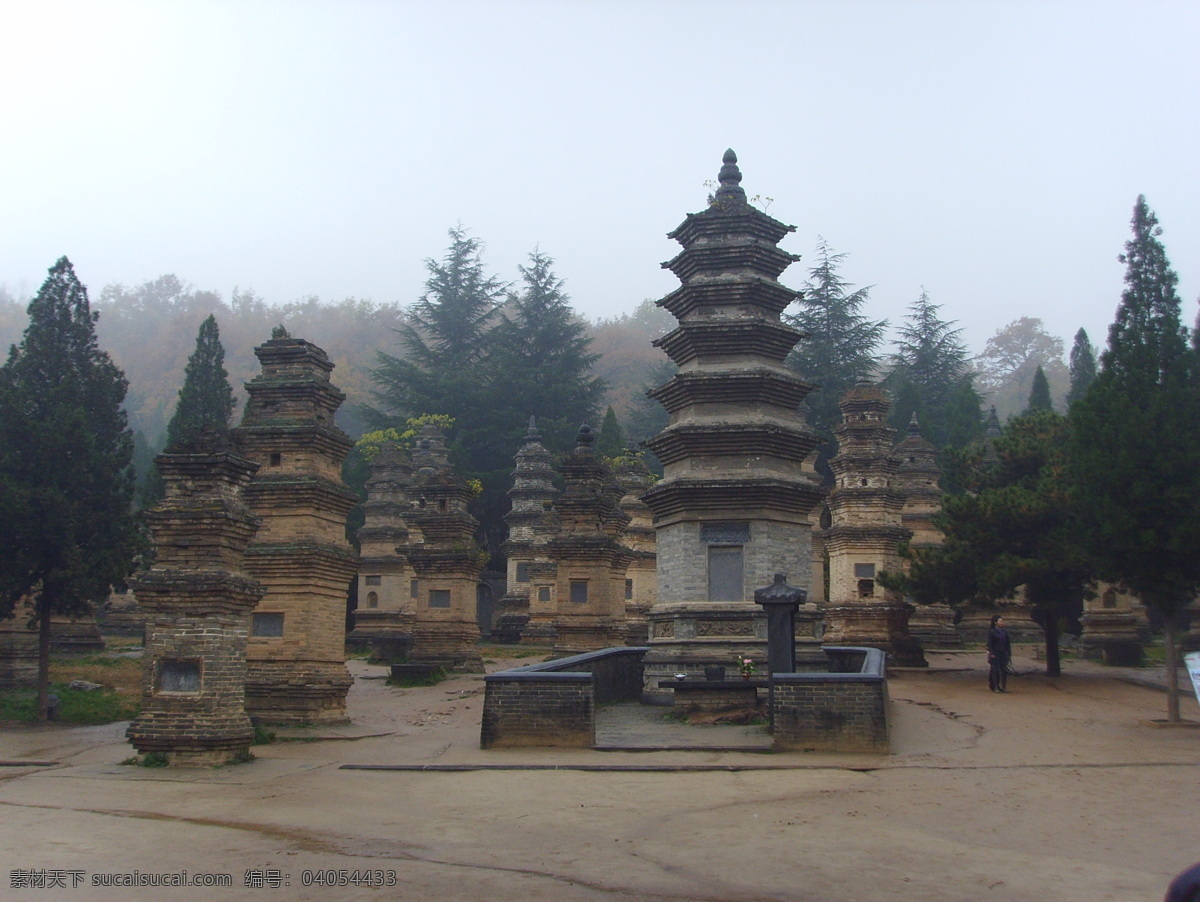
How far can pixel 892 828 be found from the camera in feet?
32.6

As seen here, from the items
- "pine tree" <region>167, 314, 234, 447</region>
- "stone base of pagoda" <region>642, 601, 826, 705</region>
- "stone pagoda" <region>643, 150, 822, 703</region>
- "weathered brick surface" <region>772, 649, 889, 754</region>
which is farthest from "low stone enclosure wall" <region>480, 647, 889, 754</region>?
"pine tree" <region>167, 314, 234, 447</region>

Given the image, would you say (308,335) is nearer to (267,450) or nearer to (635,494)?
(635,494)

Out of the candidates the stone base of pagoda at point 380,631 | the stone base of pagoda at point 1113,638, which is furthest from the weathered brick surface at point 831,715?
the stone base of pagoda at point 380,631

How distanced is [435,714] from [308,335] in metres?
89.0

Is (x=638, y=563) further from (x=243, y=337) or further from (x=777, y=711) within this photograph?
(x=243, y=337)

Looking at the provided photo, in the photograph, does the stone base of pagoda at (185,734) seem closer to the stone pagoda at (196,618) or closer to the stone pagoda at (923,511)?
the stone pagoda at (196,618)

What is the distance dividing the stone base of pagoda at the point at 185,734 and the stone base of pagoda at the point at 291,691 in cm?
492

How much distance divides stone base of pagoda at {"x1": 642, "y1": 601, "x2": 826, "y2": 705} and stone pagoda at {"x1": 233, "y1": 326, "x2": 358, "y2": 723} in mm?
5860

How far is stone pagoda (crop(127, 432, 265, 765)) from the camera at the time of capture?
14.0 m

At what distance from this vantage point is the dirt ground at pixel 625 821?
26.5ft

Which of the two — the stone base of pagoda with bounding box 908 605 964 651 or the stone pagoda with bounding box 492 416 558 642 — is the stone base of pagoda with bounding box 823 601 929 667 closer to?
the stone base of pagoda with bounding box 908 605 964 651

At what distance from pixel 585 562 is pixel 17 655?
14.4 meters

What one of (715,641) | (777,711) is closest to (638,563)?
(715,641)

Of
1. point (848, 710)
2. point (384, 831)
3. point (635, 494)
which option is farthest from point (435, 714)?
point (635, 494)
